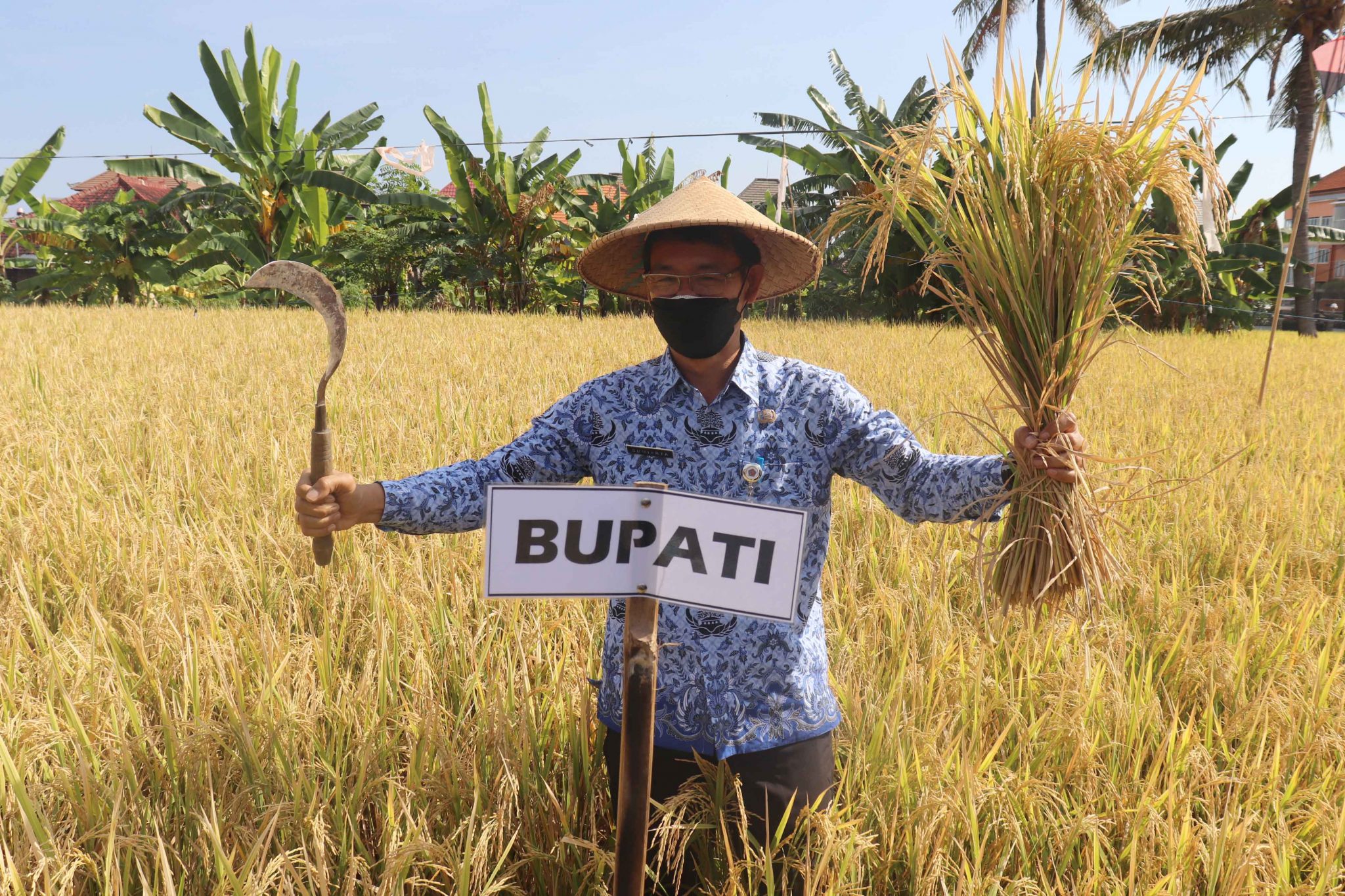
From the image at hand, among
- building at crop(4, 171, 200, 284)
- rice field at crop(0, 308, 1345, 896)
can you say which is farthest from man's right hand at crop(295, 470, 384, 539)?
building at crop(4, 171, 200, 284)

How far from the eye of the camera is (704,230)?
1410 millimetres

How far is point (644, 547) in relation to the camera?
105 centimetres

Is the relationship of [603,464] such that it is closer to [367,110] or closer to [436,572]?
[436,572]

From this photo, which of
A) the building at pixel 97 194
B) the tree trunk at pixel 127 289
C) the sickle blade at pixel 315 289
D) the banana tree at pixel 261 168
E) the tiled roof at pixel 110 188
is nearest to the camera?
the sickle blade at pixel 315 289

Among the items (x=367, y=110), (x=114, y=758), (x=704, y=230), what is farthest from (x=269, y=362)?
(x=367, y=110)

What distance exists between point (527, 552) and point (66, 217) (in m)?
20.0

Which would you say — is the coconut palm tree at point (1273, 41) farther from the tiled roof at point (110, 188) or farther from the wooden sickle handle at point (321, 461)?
the tiled roof at point (110, 188)

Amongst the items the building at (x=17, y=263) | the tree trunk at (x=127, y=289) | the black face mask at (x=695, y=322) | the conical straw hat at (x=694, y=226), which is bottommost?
the black face mask at (x=695, y=322)

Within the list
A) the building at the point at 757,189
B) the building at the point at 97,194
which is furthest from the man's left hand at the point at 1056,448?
the building at the point at 757,189

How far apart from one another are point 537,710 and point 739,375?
2.59 feet

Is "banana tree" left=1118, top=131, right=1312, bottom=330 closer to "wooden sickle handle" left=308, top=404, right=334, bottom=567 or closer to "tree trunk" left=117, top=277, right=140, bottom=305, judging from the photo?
"wooden sickle handle" left=308, top=404, right=334, bottom=567

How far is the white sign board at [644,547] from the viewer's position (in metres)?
1.02

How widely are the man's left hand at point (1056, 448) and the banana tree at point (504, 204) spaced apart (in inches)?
509

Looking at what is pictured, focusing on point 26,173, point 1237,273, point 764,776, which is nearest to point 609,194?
point 26,173
